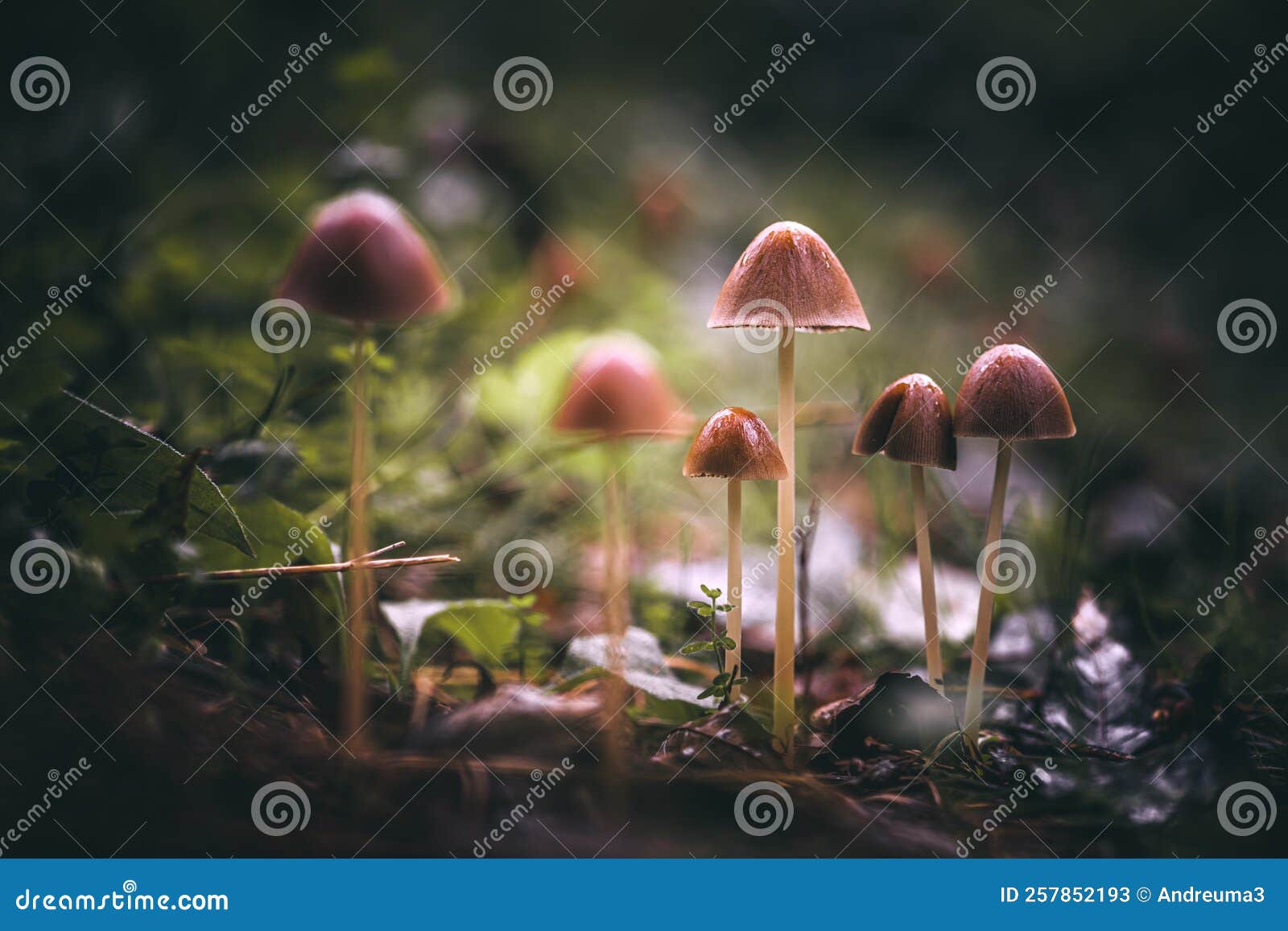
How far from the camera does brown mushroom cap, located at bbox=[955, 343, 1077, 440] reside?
1464 mm

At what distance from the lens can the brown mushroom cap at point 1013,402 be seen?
1.46m

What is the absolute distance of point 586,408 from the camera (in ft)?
6.21

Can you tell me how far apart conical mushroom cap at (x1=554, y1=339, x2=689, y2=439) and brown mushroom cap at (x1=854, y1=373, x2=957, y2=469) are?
0.54 meters

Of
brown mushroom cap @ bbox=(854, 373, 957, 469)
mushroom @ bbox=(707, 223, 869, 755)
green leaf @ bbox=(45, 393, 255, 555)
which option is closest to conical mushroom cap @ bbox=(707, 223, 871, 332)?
mushroom @ bbox=(707, 223, 869, 755)

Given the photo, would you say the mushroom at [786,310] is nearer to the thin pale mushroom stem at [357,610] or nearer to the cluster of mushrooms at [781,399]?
the cluster of mushrooms at [781,399]

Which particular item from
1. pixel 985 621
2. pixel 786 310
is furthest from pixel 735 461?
pixel 985 621

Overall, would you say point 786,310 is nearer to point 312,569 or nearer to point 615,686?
point 615,686

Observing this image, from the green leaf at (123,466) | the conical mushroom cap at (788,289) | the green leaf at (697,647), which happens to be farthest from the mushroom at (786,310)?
the green leaf at (123,466)

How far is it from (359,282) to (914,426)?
43.9 inches

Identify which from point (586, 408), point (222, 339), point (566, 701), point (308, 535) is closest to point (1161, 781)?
point (566, 701)

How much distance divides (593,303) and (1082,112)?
243 cm

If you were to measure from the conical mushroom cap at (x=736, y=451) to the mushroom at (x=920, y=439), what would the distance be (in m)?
0.17

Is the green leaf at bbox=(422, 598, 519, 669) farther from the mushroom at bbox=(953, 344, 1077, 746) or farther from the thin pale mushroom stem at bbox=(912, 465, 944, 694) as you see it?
the mushroom at bbox=(953, 344, 1077, 746)

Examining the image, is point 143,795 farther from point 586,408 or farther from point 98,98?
point 98,98
